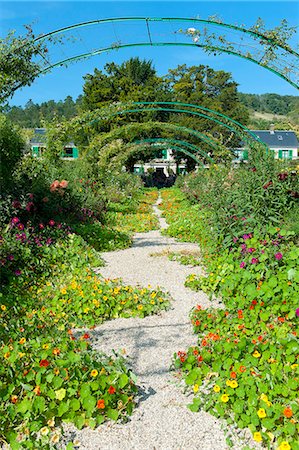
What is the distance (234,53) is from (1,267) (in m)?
5.16

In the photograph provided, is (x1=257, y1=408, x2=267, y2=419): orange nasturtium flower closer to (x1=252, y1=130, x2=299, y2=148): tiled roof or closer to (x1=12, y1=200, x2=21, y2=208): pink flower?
(x1=12, y1=200, x2=21, y2=208): pink flower

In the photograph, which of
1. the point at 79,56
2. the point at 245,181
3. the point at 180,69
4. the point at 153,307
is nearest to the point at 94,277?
the point at 153,307

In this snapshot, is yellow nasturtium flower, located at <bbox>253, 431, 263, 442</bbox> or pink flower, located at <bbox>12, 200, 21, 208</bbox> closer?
yellow nasturtium flower, located at <bbox>253, 431, 263, 442</bbox>

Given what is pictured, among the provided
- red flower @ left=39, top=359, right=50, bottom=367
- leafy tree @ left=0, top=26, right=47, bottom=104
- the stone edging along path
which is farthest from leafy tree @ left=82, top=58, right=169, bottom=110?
red flower @ left=39, top=359, right=50, bottom=367

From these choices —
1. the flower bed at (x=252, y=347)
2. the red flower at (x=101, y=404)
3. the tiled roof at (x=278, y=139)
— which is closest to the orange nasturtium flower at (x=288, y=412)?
the flower bed at (x=252, y=347)

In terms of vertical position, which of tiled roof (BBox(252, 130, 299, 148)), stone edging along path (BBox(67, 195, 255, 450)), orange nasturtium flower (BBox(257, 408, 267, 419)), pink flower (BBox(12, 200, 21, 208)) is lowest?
stone edging along path (BBox(67, 195, 255, 450))

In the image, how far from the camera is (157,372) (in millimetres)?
3449

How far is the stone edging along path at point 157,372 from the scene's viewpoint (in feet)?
8.68

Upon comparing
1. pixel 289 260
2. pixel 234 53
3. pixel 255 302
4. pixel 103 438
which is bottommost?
pixel 103 438

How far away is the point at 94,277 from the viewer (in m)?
5.46

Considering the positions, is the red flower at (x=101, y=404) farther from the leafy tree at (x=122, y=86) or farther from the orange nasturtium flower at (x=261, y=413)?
the leafy tree at (x=122, y=86)

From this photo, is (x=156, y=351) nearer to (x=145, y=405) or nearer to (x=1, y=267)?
(x=145, y=405)

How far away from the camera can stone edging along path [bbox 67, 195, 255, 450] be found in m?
2.64

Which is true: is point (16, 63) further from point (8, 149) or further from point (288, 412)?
point (288, 412)
